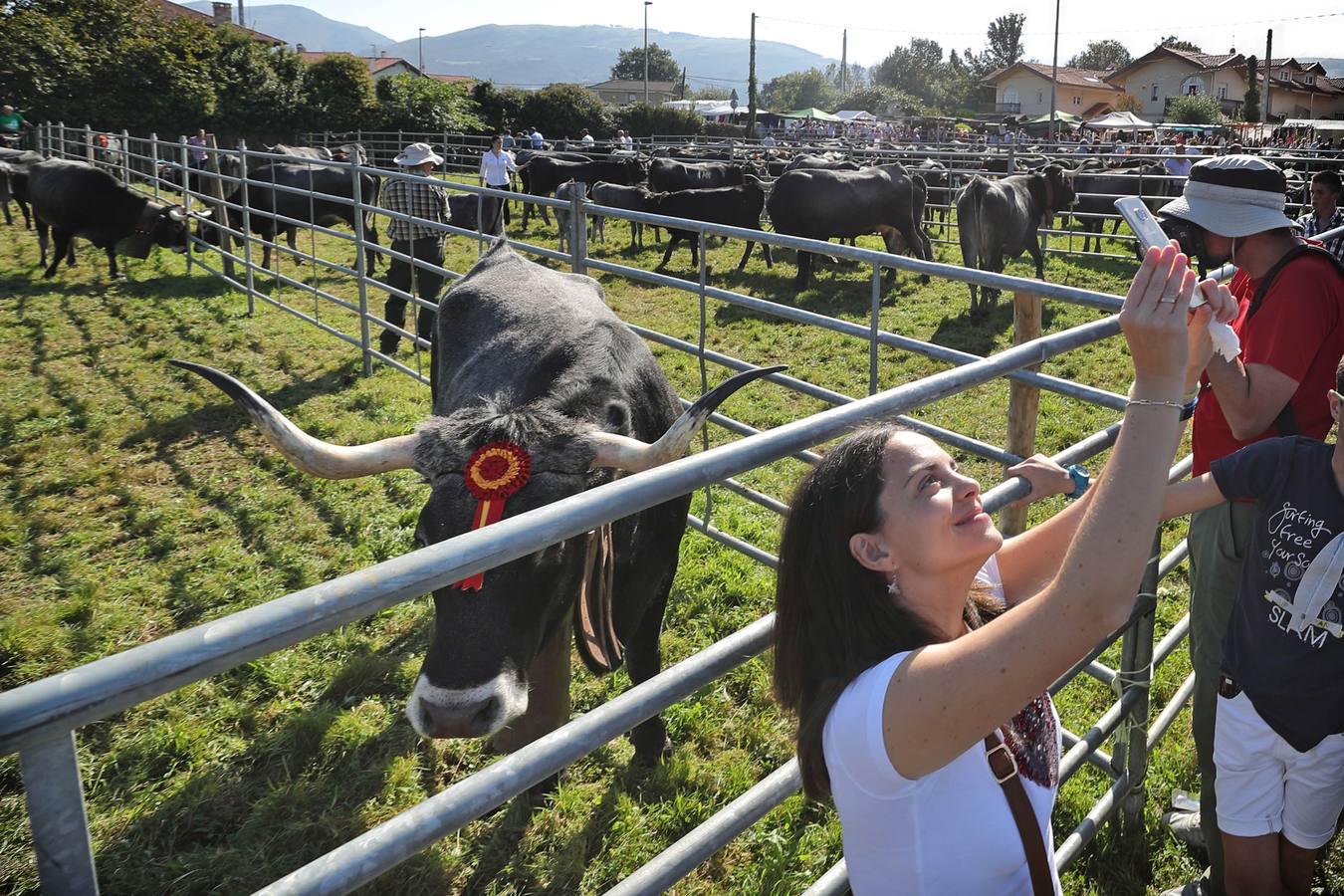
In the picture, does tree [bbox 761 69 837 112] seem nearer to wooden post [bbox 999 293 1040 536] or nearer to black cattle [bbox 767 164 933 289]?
black cattle [bbox 767 164 933 289]

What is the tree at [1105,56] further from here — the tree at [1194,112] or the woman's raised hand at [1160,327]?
the woman's raised hand at [1160,327]

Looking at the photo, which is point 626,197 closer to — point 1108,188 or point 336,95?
point 1108,188

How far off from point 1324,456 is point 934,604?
1.42m

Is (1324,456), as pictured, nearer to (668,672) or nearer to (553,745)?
(668,672)

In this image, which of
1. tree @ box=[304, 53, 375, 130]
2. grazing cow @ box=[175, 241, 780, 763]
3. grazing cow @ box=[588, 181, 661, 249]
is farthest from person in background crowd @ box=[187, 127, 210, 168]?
tree @ box=[304, 53, 375, 130]

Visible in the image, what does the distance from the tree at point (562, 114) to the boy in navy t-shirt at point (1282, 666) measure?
135 feet

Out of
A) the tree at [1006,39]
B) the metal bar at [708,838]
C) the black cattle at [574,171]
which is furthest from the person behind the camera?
the tree at [1006,39]

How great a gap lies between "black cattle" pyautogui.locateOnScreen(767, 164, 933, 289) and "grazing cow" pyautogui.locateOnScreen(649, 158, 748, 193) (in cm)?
433

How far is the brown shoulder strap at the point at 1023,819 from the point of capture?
139cm

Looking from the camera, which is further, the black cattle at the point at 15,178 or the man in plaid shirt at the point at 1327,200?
the black cattle at the point at 15,178

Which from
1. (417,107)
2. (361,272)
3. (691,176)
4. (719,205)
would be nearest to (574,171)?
Result: (691,176)

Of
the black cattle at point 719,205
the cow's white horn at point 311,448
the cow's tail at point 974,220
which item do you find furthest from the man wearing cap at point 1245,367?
the black cattle at point 719,205

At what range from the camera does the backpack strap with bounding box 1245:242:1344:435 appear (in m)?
2.54

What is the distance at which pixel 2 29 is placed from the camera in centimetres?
2784
